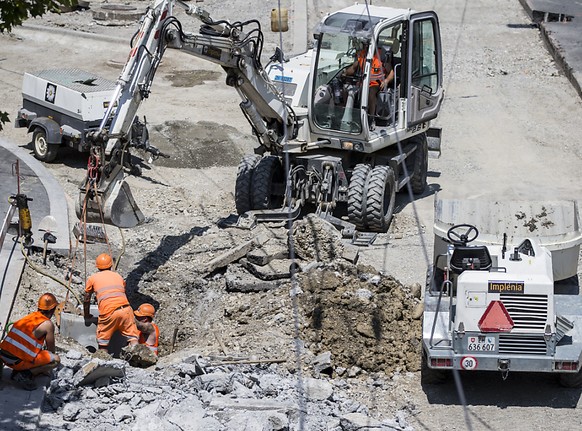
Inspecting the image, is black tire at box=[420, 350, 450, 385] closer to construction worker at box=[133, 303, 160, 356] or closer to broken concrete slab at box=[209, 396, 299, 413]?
broken concrete slab at box=[209, 396, 299, 413]

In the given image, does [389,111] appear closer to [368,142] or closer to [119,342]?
[368,142]

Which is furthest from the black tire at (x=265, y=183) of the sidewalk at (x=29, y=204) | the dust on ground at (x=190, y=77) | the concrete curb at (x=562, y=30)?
the concrete curb at (x=562, y=30)

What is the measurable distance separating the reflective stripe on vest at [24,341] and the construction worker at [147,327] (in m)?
1.96

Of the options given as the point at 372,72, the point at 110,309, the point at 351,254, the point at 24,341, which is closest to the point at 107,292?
the point at 110,309

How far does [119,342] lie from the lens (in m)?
13.5

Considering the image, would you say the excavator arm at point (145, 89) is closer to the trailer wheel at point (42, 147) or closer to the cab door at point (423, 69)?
the cab door at point (423, 69)

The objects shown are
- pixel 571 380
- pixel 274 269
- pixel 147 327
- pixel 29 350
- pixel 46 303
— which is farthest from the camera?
pixel 274 269

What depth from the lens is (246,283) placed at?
14922 mm

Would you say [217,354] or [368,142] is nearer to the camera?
[217,354]

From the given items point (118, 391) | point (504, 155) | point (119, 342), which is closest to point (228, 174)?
point (504, 155)

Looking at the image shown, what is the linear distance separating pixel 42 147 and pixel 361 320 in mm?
9845

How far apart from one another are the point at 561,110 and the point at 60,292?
1427 centimetres

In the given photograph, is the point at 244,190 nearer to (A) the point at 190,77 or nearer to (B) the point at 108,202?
(B) the point at 108,202

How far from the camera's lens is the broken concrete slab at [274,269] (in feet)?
49.0
